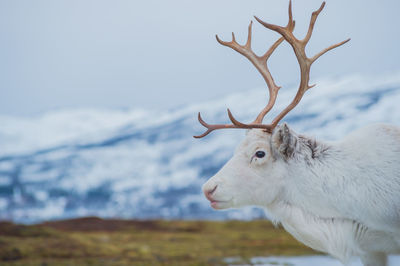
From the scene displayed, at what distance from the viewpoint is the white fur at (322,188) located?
4.99 metres

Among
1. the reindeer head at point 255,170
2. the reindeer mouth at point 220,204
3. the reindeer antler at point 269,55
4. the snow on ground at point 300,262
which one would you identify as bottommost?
the snow on ground at point 300,262

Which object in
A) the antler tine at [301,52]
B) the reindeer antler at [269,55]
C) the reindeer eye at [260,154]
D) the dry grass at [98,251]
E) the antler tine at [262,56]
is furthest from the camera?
the dry grass at [98,251]

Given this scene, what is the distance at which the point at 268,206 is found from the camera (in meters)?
5.31

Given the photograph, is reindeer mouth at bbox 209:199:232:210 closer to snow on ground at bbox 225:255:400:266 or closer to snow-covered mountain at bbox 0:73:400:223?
snow on ground at bbox 225:255:400:266

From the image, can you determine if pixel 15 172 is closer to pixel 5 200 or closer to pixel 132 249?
pixel 5 200

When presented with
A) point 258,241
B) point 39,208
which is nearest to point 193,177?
point 39,208

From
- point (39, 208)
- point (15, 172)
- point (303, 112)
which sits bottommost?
point (39, 208)

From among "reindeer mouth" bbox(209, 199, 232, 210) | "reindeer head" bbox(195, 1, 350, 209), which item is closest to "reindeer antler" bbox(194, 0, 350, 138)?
"reindeer head" bbox(195, 1, 350, 209)

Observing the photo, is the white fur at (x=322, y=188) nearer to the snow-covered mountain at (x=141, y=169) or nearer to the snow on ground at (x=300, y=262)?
the snow on ground at (x=300, y=262)

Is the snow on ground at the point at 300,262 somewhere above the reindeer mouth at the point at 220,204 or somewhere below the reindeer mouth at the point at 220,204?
below

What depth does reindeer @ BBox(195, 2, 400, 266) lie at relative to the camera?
500 centimetres

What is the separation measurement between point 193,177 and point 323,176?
162 m

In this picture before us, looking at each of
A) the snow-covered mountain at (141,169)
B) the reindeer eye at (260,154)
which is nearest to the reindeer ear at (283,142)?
the reindeer eye at (260,154)

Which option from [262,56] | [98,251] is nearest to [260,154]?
[262,56]
